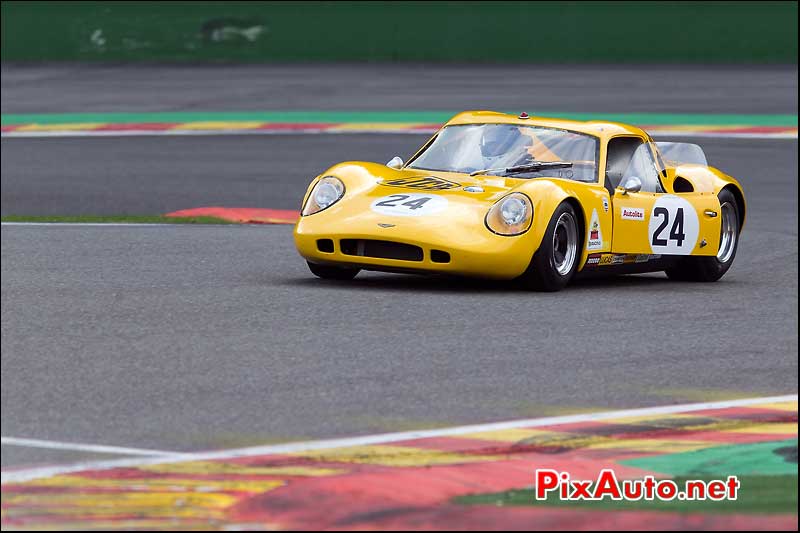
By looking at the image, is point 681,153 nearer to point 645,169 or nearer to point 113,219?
point 645,169

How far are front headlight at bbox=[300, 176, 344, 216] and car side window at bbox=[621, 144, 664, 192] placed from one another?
6.51ft

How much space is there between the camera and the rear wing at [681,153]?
11.7 metres

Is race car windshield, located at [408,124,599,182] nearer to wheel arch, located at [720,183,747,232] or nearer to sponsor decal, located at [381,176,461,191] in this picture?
sponsor decal, located at [381,176,461,191]

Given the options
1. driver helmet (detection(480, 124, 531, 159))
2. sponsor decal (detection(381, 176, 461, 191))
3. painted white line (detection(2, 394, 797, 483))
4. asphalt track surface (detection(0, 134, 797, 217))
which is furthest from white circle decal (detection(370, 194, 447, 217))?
asphalt track surface (detection(0, 134, 797, 217))

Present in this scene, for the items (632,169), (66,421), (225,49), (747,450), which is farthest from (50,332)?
(225,49)

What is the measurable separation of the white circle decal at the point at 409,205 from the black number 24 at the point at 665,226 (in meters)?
1.73

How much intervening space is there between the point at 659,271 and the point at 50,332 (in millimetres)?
4790

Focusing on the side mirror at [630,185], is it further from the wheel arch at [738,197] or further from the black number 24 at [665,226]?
the wheel arch at [738,197]

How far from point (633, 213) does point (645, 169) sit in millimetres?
546

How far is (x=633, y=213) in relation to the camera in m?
10.5

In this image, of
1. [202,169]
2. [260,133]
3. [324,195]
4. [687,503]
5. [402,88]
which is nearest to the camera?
[687,503]

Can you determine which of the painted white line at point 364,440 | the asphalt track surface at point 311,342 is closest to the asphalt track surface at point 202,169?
the asphalt track surface at point 311,342

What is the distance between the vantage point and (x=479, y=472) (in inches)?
211

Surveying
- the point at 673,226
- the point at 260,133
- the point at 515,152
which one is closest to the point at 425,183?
the point at 515,152
